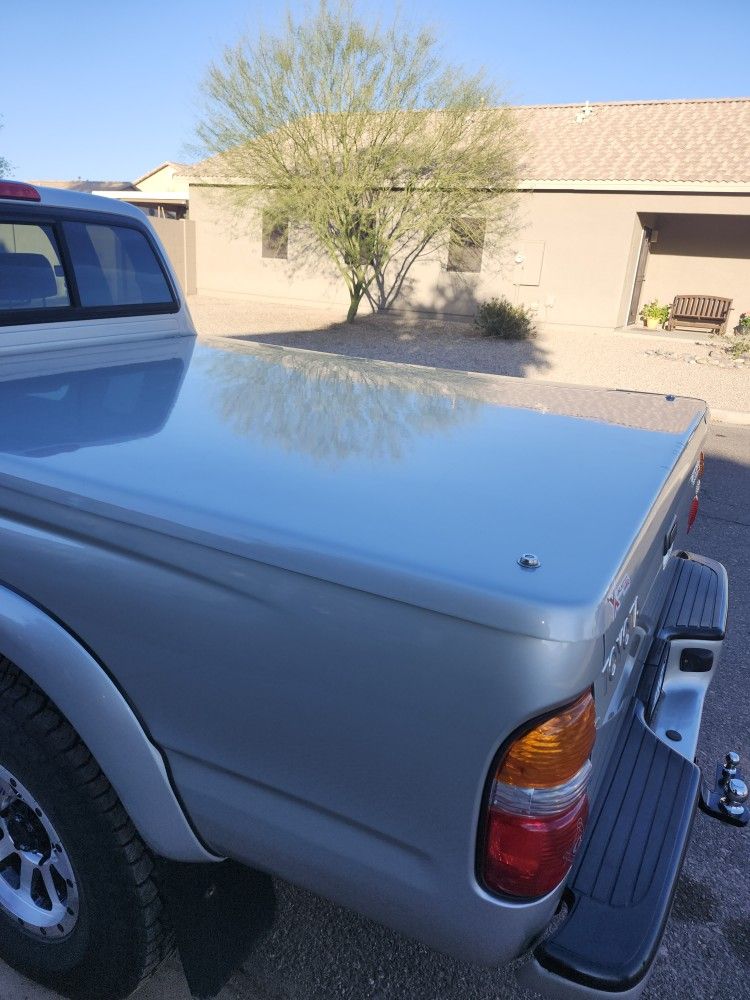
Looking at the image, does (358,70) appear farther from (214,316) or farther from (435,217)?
(214,316)

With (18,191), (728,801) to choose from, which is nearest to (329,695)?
(728,801)

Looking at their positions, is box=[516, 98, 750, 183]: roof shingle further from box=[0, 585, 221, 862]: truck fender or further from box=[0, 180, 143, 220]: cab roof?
box=[0, 585, 221, 862]: truck fender

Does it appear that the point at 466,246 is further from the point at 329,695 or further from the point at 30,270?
the point at 329,695

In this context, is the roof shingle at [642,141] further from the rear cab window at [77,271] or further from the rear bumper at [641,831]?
the rear bumper at [641,831]

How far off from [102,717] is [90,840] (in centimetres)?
35

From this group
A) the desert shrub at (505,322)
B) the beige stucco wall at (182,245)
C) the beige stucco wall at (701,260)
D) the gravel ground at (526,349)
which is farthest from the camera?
the beige stucco wall at (182,245)

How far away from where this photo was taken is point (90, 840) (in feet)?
5.72

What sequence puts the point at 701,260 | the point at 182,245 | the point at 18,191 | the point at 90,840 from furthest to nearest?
the point at 182,245, the point at 701,260, the point at 18,191, the point at 90,840

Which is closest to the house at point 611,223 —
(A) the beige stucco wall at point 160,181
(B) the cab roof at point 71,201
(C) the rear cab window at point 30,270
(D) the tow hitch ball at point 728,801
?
(B) the cab roof at point 71,201

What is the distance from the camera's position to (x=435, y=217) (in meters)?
17.5

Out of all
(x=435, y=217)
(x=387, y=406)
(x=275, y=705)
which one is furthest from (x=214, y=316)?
(x=275, y=705)

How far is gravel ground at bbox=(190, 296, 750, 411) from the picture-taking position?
13.5 m

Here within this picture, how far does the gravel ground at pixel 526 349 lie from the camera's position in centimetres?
1345

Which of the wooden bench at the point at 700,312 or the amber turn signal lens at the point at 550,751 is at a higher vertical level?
the amber turn signal lens at the point at 550,751
